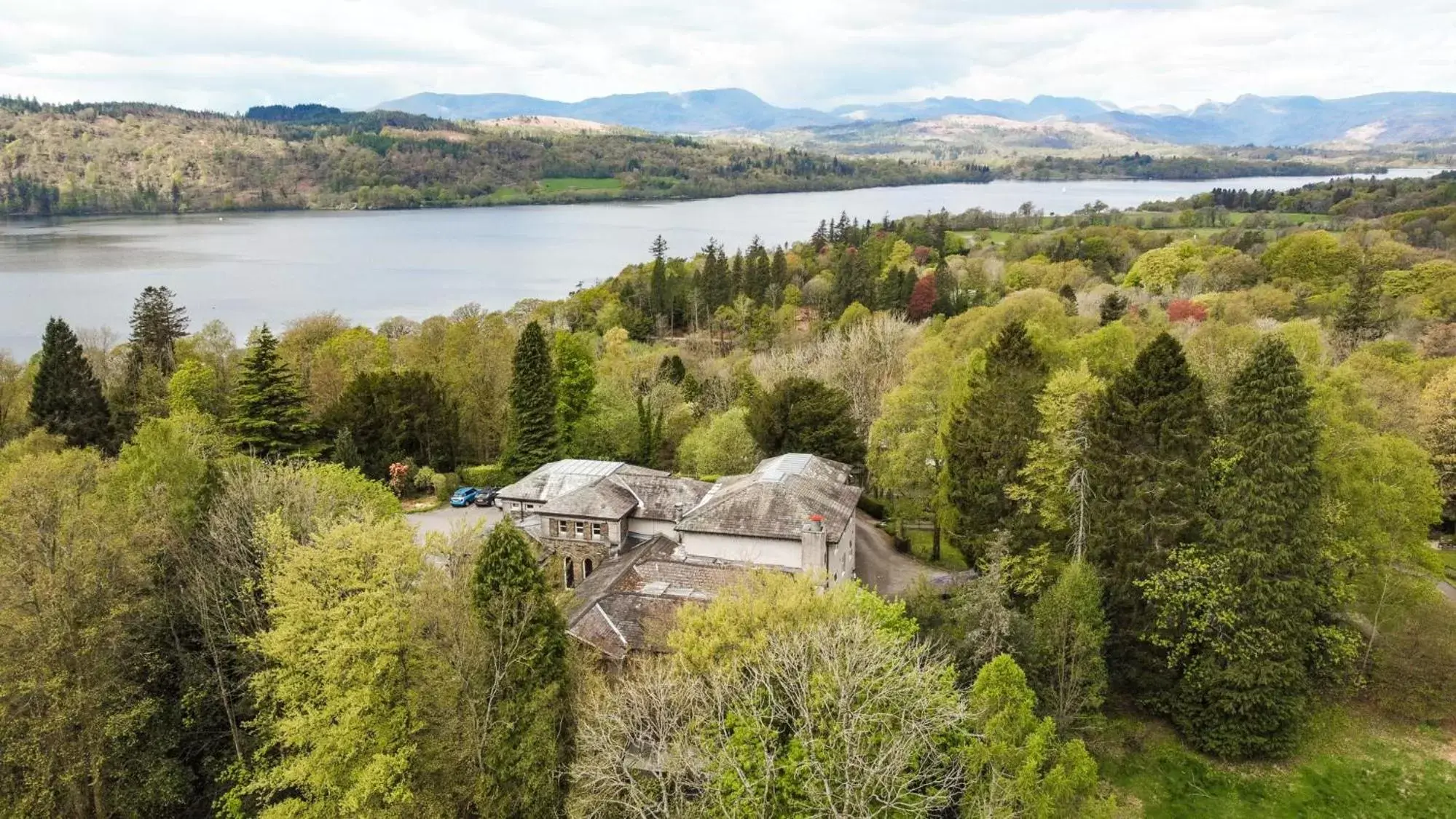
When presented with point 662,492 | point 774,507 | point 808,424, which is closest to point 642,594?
point 774,507

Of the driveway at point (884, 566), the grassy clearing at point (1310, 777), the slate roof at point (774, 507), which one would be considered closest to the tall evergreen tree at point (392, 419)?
the slate roof at point (774, 507)

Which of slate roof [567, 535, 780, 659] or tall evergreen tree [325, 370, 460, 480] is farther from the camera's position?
tall evergreen tree [325, 370, 460, 480]

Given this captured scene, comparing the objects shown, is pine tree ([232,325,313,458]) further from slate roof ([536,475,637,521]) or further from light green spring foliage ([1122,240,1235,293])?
light green spring foliage ([1122,240,1235,293])

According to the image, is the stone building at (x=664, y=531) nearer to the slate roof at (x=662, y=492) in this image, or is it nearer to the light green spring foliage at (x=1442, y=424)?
the slate roof at (x=662, y=492)

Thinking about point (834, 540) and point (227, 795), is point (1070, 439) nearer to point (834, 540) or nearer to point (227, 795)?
point (834, 540)

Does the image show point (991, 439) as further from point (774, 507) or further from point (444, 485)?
point (444, 485)

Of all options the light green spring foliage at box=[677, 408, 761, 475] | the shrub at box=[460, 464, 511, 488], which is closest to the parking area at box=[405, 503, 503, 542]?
the shrub at box=[460, 464, 511, 488]

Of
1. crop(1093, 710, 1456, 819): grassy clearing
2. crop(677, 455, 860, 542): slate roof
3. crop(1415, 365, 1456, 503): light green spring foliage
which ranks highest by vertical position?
crop(1415, 365, 1456, 503): light green spring foliage
